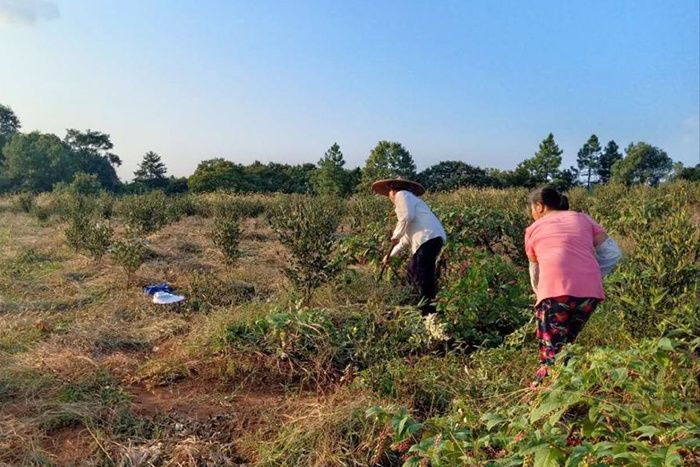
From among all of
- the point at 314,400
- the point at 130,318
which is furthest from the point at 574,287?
the point at 130,318

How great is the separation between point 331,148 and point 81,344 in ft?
107

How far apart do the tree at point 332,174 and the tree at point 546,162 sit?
15849 millimetres

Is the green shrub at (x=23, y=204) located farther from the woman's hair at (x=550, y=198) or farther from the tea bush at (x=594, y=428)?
the tea bush at (x=594, y=428)

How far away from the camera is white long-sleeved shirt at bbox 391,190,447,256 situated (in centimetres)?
465

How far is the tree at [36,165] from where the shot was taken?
3672 centimetres

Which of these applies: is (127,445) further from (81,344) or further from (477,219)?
(477,219)

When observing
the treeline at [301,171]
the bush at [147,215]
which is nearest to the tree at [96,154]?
the treeline at [301,171]

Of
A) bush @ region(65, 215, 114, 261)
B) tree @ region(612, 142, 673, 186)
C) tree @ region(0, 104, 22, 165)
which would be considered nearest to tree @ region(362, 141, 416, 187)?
tree @ region(612, 142, 673, 186)

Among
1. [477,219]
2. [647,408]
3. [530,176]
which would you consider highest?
[530,176]

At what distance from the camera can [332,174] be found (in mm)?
33125

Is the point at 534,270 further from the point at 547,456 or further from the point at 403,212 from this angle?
the point at 547,456

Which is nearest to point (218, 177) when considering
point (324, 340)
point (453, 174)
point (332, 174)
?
point (332, 174)

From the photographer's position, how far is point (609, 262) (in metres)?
3.14

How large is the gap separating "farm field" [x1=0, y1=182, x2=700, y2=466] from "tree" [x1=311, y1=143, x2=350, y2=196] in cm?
2556
